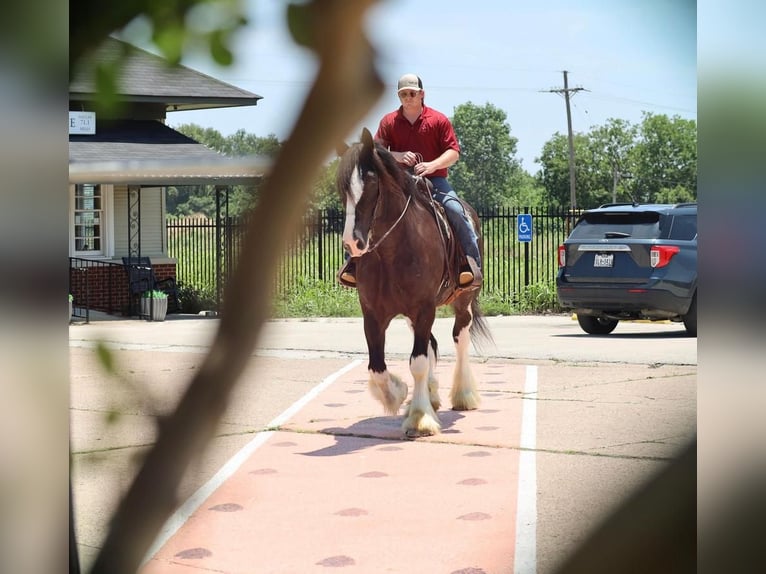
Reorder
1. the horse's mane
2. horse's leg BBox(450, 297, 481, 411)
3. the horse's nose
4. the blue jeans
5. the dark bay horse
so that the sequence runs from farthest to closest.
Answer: horse's leg BBox(450, 297, 481, 411) < the blue jeans < the dark bay horse < the horse's nose < the horse's mane

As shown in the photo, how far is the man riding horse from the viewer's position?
418cm

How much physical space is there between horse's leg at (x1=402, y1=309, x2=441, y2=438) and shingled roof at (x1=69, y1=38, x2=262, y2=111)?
336 centimetres

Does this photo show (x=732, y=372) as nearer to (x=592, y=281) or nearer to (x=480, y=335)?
(x=592, y=281)

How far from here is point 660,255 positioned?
4852mm

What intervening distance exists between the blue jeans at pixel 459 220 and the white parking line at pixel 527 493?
0.76 metres

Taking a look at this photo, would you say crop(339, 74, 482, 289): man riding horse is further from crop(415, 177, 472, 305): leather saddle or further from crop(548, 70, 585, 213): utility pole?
crop(548, 70, 585, 213): utility pole

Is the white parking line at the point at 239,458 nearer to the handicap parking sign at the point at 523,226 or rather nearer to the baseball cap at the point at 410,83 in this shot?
the handicap parking sign at the point at 523,226

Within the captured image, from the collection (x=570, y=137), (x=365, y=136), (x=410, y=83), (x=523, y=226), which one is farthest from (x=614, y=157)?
(x=523, y=226)

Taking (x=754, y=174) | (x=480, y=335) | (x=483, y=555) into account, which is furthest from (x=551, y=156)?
(x=480, y=335)

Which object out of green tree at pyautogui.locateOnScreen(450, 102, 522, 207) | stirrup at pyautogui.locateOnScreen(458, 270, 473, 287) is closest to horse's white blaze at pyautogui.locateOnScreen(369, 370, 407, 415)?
stirrup at pyautogui.locateOnScreen(458, 270, 473, 287)

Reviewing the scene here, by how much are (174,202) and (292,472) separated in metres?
2.96

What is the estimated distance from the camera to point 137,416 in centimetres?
64

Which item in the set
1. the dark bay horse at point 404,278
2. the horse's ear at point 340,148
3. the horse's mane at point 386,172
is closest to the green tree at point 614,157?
the horse's ear at point 340,148

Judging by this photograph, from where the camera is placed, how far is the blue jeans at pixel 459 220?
442cm
